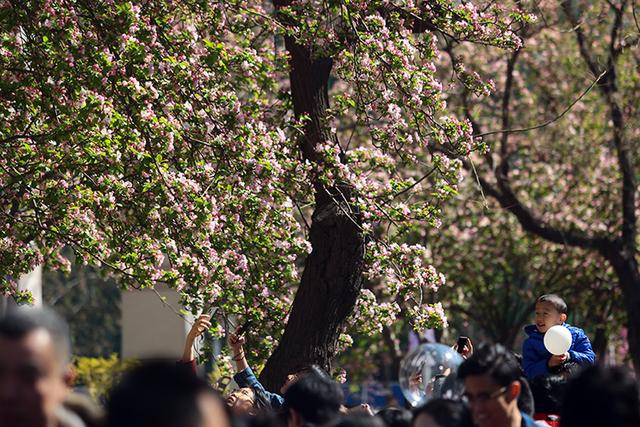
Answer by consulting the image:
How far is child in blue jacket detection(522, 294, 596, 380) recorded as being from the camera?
827cm

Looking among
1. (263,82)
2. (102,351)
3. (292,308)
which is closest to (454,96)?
(263,82)

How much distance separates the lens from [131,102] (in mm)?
9594

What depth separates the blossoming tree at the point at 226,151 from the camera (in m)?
9.61

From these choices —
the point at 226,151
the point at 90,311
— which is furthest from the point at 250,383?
the point at 90,311

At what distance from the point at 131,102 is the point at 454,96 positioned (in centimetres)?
1209

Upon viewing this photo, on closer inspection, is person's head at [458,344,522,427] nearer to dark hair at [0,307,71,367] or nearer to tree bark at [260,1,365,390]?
dark hair at [0,307,71,367]

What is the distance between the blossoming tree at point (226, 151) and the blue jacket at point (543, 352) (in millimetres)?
1961

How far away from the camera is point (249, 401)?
7.95 metres

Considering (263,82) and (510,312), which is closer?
(263,82)

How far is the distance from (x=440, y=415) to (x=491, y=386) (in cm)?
48

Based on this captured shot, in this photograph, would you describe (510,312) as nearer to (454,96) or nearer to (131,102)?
(454,96)

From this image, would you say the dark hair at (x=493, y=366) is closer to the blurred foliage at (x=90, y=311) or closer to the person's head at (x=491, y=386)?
the person's head at (x=491, y=386)

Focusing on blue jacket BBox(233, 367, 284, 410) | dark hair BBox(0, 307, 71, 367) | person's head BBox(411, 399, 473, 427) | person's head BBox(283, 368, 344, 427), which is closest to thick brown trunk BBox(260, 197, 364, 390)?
blue jacket BBox(233, 367, 284, 410)

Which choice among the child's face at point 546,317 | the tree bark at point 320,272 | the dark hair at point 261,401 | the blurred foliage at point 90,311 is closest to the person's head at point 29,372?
the dark hair at point 261,401
